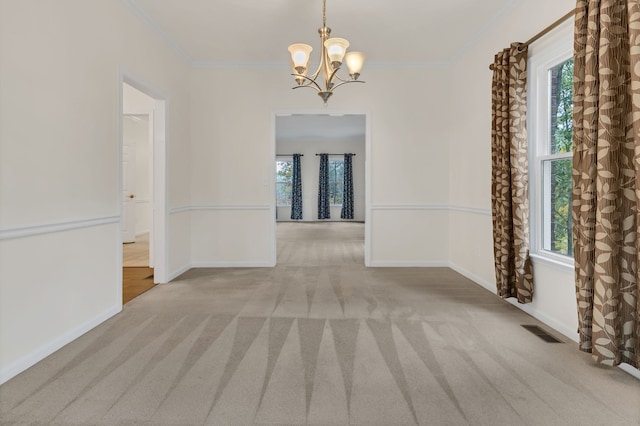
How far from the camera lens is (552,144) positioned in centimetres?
281

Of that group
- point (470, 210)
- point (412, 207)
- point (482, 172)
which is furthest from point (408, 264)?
point (482, 172)

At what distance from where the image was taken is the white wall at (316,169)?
12.4 metres

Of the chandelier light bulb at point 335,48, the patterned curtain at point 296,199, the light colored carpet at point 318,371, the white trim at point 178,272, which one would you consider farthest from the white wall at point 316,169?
the chandelier light bulb at point 335,48

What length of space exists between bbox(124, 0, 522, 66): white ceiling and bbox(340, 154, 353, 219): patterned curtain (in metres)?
7.82

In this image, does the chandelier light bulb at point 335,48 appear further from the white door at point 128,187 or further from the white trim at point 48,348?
the white door at point 128,187

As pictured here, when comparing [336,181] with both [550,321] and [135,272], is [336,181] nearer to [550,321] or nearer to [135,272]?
[135,272]

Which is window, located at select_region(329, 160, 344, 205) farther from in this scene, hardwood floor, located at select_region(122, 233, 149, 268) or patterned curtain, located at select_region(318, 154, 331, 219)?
hardwood floor, located at select_region(122, 233, 149, 268)

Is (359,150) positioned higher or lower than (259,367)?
higher

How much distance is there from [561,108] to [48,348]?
3942 millimetres

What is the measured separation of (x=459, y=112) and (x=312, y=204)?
856 centimetres

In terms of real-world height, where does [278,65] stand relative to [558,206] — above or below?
→ above

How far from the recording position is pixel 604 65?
75.9 inches

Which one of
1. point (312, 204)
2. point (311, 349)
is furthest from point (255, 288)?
point (312, 204)

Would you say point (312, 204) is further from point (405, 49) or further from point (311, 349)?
point (311, 349)
